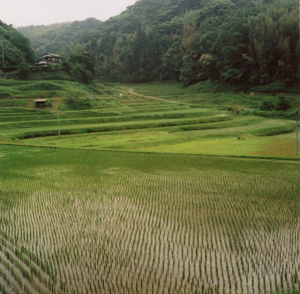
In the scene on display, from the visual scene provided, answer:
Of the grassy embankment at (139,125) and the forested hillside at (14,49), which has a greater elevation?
the forested hillside at (14,49)

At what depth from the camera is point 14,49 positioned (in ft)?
162

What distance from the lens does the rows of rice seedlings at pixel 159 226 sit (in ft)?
15.9

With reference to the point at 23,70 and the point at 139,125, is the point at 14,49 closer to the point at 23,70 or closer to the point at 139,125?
the point at 23,70

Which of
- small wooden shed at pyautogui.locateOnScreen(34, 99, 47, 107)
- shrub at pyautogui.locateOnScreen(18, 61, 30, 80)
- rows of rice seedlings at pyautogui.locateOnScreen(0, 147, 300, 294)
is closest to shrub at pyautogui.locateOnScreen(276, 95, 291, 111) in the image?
rows of rice seedlings at pyautogui.locateOnScreen(0, 147, 300, 294)

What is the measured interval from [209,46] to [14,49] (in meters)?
33.0

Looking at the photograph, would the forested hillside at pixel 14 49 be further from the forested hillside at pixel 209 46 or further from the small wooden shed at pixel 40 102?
the forested hillside at pixel 209 46

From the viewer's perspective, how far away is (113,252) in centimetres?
565

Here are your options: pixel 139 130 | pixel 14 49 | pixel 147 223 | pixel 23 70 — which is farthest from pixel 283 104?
pixel 14 49

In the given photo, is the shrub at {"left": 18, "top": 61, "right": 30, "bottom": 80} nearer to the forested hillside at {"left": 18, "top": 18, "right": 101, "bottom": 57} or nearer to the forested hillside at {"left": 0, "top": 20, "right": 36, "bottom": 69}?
the forested hillside at {"left": 0, "top": 20, "right": 36, "bottom": 69}

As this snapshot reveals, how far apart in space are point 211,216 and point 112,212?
245cm

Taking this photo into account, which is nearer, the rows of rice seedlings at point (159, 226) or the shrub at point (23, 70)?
the rows of rice seedlings at point (159, 226)

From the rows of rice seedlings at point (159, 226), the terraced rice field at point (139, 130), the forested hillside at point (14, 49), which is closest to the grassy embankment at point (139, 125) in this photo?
the terraced rice field at point (139, 130)

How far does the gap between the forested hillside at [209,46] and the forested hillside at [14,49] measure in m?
20.5

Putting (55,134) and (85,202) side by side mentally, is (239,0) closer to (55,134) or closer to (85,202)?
(55,134)
